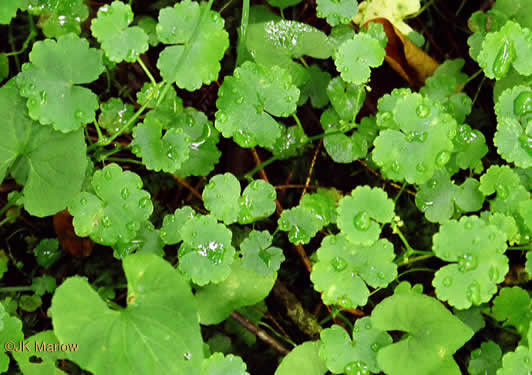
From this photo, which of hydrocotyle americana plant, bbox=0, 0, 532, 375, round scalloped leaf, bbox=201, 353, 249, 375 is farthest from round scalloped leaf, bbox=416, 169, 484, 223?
round scalloped leaf, bbox=201, 353, 249, 375

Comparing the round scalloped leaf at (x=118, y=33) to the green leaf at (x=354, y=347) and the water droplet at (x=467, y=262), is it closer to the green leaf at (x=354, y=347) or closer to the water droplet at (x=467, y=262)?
the green leaf at (x=354, y=347)

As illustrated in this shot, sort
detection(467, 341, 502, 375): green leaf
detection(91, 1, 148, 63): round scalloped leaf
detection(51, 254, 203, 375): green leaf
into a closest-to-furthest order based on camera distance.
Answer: detection(51, 254, 203, 375): green leaf < detection(91, 1, 148, 63): round scalloped leaf < detection(467, 341, 502, 375): green leaf

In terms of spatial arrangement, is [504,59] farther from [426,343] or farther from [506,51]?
[426,343]

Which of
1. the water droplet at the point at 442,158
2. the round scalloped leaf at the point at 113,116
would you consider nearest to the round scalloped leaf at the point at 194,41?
the round scalloped leaf at the point at 113,116

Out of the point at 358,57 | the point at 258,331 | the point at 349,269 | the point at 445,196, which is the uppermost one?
the point at 358,57

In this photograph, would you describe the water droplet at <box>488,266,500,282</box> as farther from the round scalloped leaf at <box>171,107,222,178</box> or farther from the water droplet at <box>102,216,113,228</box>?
the water droplet at <box>102,216,113,228</box>

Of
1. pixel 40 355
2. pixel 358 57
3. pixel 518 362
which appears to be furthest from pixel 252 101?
pixel 518 362
